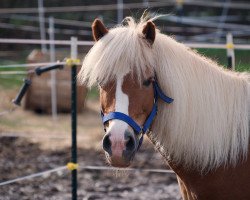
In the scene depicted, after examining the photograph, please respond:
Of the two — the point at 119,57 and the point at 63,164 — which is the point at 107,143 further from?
the point at 63,164

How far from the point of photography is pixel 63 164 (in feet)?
20.7

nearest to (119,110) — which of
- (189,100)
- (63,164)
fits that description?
(189,100)

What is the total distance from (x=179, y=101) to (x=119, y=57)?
16.4 inches

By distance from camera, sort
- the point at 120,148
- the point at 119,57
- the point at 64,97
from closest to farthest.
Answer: the point at 120,148
the point at 119,57
the point at 64,97

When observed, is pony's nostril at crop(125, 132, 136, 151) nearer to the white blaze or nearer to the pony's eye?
the white blaze

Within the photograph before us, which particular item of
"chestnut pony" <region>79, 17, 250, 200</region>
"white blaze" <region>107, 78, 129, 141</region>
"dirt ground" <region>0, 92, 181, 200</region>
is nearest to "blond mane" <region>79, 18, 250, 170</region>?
"chestnut pony" <region>79, 17, 250, 200</region>

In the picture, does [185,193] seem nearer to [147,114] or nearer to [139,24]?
[147,114]

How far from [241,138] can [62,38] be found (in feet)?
34.6

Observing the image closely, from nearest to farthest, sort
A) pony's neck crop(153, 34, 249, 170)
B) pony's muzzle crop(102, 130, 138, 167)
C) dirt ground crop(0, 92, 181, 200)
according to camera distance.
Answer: pony's muzzle crop(102, 130, 138, 167) < pony's neck crop(153, 34, 249, 170) < dirt ground crop(0, 92, 181, 200)

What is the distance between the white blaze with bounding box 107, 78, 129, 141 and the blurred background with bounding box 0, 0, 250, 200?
34.4 inches

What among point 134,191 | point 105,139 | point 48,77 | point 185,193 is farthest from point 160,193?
point 48,77

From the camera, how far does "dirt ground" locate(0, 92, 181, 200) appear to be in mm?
5344

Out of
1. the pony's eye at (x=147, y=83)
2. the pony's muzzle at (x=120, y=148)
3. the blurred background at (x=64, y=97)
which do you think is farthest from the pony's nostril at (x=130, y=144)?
the blurred background at (x=64, y=97)

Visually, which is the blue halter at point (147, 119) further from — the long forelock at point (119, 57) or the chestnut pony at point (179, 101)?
the long forelock at point (119, 57)
